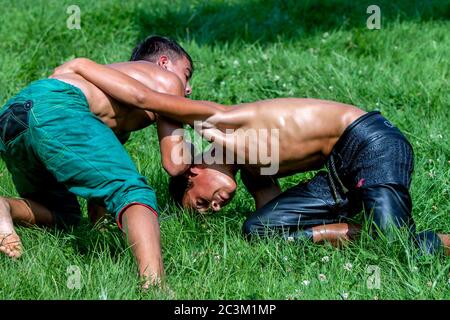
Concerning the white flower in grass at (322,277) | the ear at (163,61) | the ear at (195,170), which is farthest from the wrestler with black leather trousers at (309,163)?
the ear at (163,61)

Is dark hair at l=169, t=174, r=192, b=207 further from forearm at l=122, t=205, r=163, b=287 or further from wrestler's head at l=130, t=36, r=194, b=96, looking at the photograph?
forearm at l=122, t=205, r=163, b=287

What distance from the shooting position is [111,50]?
7.41 meters

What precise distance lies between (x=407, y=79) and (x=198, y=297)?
340 centimetres

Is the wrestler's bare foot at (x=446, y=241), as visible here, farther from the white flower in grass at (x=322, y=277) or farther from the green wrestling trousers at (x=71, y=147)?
the green wrestling trousers at (x=71, y=147)

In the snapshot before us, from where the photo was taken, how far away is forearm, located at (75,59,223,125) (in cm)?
422

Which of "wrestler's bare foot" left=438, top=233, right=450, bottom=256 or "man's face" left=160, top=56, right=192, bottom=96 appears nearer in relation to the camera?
"wrestler's bare foot" left=438, top=233, right=450, bottom=256

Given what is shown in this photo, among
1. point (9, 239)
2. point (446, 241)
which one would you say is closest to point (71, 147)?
point (9, 239)

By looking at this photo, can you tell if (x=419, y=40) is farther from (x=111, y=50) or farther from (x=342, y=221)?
(x=342, y=221)

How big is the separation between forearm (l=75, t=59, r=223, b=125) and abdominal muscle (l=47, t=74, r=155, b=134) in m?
0.04

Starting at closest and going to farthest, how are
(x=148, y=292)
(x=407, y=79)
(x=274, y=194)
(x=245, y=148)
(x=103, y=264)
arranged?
(x=148, y=292)
(x=103, y=264)
(x=245, y=148)
(x=274, y=194)
(x=407, y=79)

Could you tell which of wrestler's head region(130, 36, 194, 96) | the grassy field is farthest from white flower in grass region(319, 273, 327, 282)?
wrestler's head region(130, 36, 194, 96)

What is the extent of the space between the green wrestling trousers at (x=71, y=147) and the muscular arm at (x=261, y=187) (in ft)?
3.04

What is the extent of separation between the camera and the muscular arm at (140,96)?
4.22 m

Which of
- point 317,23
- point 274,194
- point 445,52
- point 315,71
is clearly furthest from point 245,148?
point 317,23
